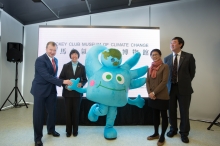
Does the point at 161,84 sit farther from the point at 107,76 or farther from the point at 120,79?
the point at 107,76

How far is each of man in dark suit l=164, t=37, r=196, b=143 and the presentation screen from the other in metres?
0.64

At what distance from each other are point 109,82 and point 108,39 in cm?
117

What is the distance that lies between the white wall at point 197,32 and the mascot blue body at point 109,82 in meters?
1.64

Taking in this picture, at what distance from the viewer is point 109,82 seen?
2000 millimetres

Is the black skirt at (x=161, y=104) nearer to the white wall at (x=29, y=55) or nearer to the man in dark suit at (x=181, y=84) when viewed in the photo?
the man in dark suit at (x=181, y=84)

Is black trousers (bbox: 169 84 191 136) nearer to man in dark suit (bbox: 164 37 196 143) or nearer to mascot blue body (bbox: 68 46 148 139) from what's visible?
man in dark suit (bbox: 164 37 196 143)

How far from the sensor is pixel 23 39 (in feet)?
15.0

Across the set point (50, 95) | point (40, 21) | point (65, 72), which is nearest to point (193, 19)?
point (65, 72)

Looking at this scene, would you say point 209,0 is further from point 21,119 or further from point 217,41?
point 21,119

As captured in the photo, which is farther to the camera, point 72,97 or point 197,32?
point 197,32

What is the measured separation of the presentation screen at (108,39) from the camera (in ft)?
9.36

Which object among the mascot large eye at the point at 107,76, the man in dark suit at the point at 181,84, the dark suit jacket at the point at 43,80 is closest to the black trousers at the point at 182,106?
the man in dark suit at the point at 181,84

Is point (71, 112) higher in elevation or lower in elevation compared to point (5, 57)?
lower

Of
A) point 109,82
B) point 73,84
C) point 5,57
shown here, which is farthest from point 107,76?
point 5,57
